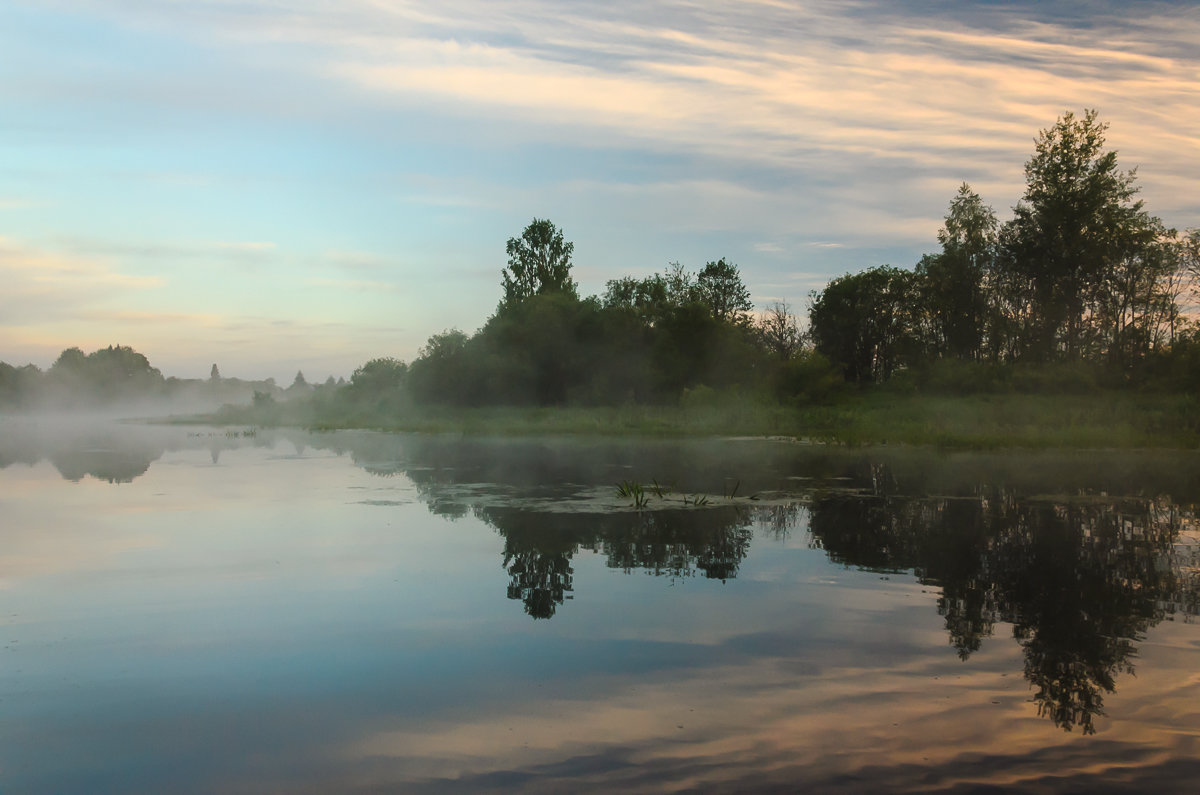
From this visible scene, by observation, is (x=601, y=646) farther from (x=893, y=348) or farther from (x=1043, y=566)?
(x=893, y=348)

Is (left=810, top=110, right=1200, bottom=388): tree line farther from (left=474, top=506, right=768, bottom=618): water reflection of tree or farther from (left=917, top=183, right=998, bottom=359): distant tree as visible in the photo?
(left=474, top=506, right=768, bottom=618): water reflection of tree

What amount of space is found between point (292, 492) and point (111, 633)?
1225 centimetres

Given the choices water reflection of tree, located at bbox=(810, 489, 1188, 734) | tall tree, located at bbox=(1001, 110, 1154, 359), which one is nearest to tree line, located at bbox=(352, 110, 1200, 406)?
tall tree, located at bbox=(1001, 110, 1154, 359)

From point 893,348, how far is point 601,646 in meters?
71.8

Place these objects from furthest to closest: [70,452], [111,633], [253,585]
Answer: [70,452], [253,585], [111,633]

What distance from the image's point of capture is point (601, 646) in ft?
26.2

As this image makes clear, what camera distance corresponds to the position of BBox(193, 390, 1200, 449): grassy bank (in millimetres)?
36188

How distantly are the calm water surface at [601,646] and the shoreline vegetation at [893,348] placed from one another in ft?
98.3

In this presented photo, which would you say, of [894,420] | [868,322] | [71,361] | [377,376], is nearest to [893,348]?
[868,322]

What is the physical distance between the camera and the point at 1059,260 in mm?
59219

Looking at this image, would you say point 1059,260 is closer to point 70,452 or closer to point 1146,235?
point 1146,235

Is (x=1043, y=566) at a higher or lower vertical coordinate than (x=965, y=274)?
lower

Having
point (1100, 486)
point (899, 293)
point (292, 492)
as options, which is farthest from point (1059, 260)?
point (292, 492)

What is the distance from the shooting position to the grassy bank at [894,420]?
3619 cm
